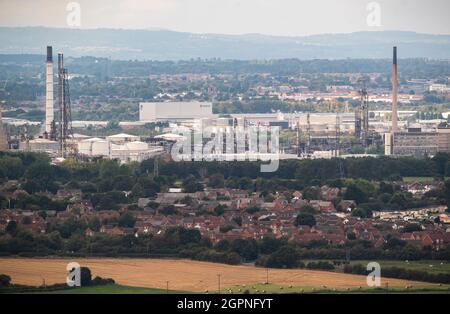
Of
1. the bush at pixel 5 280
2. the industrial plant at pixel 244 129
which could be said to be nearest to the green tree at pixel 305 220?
the bush at pixel 5 280

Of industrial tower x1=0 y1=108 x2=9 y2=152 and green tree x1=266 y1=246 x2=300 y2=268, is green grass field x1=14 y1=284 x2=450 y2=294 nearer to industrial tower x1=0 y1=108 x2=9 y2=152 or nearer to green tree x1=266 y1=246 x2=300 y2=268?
green tree x1=266 y1=246 x2=300 y2=268

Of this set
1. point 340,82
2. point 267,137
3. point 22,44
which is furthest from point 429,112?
point 22,44

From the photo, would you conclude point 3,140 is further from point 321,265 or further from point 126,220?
point 321,265

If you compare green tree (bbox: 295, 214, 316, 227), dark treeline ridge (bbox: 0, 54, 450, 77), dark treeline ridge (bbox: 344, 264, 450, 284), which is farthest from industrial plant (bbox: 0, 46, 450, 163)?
dark treeline ridge (bbox: 0, 54, 450, 77)

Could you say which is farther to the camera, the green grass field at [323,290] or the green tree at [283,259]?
the green tree at [283,259]

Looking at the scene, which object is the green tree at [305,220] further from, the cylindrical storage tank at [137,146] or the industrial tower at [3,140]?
the industrial tower at [3,140]

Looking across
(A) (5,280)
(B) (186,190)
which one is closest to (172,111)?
(B) (186,190)
